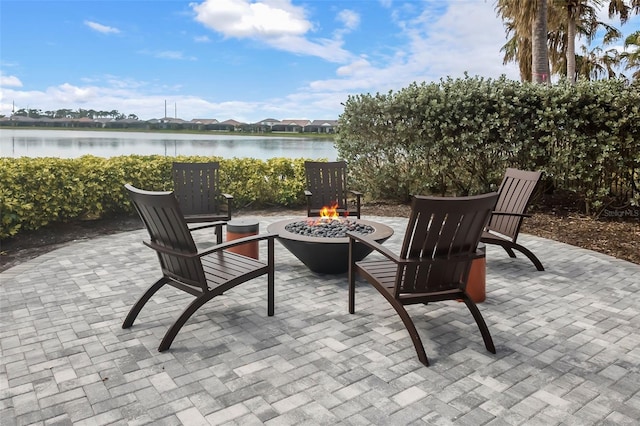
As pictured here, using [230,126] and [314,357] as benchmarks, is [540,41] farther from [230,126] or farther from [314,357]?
[314,357]

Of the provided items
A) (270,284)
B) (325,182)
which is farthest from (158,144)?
(270,284)

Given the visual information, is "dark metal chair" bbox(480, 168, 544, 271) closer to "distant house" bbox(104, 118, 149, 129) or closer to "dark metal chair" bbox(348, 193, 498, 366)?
"dark metal chair" bbox(348, 193, 498, 366)

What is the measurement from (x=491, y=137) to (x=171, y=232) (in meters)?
6.53

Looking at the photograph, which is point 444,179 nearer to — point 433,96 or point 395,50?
point 433,96

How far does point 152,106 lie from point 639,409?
10.7m

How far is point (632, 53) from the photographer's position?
955 inches

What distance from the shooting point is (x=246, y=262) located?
3.46 m

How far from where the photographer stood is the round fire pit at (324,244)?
4.12 m

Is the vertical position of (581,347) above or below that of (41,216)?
below

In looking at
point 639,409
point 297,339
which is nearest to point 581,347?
point 639,409

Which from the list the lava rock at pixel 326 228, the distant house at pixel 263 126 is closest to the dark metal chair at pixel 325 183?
the lava rock at pixel 326 228

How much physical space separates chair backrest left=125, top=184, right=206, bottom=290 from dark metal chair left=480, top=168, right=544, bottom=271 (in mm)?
2861

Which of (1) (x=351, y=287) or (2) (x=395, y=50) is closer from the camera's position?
(1) (x=351, y=287)

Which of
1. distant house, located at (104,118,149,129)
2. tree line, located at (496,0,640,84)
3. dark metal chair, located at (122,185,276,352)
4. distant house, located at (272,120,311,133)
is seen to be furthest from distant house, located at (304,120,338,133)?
dark metal chair, located at (122,185,276,352)
